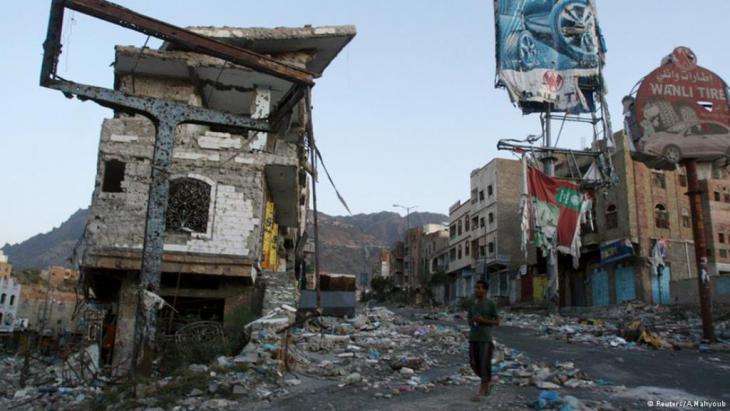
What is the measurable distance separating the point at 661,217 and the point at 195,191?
29.7m

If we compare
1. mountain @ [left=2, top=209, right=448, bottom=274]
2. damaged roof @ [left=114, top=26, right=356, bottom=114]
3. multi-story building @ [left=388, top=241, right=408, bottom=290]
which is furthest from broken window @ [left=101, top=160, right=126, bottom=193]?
mountain @ [left=2, top=209, right=448, bottom=274]

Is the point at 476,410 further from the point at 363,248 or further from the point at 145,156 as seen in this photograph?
the point at 363,248

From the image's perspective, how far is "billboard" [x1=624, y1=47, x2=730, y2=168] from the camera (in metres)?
17.1

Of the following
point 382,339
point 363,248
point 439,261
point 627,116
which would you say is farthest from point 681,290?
point 363,248

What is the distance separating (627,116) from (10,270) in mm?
75543

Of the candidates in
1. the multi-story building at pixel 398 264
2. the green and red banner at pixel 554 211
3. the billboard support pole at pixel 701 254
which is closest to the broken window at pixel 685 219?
the green and red banner at pixel 554 211

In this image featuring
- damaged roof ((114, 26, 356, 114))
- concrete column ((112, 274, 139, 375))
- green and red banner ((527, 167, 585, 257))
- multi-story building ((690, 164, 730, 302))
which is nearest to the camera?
concrete column ((112, 274, 139, 375))

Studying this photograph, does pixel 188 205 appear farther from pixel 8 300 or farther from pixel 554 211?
pixel 8 300

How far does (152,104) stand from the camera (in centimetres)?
739

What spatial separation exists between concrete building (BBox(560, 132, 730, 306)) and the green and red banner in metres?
4.56

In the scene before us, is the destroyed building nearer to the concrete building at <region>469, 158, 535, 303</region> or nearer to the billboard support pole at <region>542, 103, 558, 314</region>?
the billboard support pole at <region>542, 103, 558, 314</region>

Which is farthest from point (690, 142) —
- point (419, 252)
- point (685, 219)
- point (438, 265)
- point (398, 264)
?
point (398, 264)

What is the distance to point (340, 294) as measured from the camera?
21.5 metres

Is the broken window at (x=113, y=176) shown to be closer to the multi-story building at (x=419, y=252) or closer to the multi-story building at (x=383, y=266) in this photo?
the multi-story building at (x=419, y=252)
